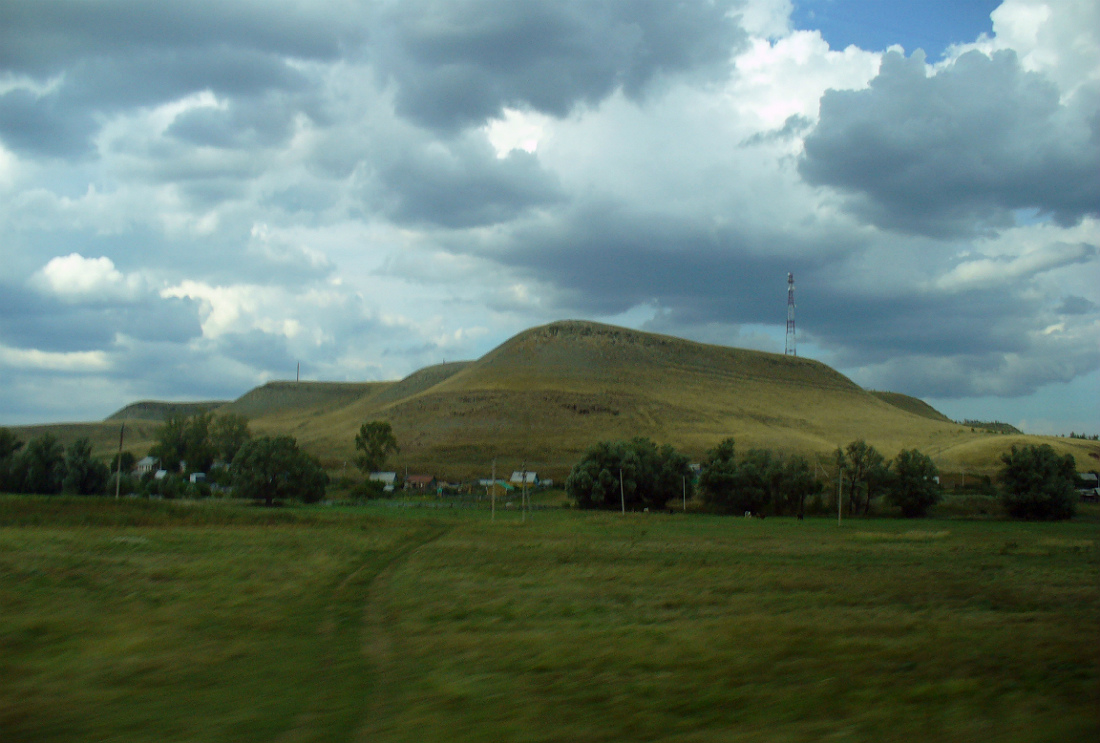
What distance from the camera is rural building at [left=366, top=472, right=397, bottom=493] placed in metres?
116

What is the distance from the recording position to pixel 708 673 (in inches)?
547

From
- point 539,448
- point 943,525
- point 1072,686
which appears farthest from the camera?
point 539,448

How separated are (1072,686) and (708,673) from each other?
5.75 meters

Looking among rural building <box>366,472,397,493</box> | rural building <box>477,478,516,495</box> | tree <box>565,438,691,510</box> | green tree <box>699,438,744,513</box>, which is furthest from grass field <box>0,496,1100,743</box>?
rural building <box>366,472,397,493</box>

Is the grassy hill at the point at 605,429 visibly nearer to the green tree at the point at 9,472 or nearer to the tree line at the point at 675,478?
the tree line at the point at 675,478

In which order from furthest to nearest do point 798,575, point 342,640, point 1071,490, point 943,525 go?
point 1071,490
point 943,525
point 798,575
point 342,640

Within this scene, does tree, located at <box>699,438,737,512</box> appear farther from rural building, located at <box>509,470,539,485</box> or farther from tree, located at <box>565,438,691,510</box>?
rural building, located at <box>509,470,539,485</box>

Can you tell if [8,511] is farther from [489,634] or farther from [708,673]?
[708,673]

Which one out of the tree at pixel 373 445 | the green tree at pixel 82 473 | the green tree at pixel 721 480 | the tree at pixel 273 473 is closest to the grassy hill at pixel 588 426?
the tree at pixel 373 445

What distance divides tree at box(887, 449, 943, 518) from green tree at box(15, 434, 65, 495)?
97.4m

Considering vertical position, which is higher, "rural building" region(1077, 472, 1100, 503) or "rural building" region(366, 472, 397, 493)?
"rural building" region(1077, 472, 1100, 503)

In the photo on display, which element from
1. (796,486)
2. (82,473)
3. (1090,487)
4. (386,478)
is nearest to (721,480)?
(796,486)

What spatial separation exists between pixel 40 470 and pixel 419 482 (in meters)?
49.7

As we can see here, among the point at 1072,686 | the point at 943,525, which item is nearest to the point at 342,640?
the point at 1072,686
